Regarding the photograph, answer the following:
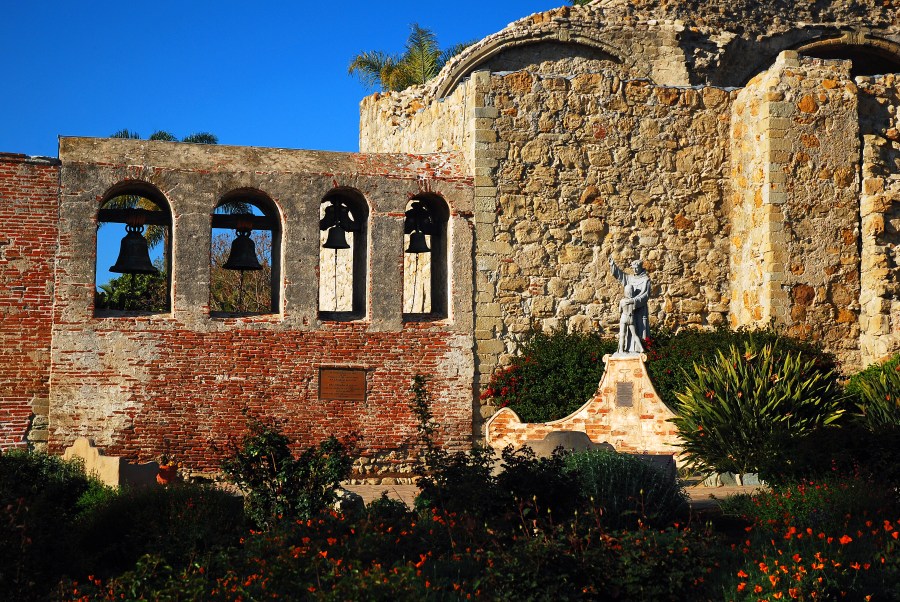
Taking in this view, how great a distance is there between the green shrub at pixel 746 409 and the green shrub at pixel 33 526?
7.33 meters

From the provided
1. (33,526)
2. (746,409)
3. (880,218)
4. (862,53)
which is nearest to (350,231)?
(746,409)

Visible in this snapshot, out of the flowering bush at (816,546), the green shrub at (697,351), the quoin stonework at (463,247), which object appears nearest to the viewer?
the flowering bush at (816,546)

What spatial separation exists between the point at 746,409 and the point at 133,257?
324 inches

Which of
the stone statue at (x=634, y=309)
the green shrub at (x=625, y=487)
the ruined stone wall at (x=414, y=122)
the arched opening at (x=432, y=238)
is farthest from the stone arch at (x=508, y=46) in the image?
the green shrub at (x=625, y=487)

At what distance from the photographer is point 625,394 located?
1603cm

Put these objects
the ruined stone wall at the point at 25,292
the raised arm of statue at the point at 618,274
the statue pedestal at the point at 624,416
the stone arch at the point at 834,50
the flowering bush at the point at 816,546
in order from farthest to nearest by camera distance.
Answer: the stone arch at the point at 834,50 < the raised arm of statue at the point at 618,274 < the statue pedestal at the point at 624,416 < the ruined stone wall at the point at 25,292 < the flowering bush at the point at 816,546

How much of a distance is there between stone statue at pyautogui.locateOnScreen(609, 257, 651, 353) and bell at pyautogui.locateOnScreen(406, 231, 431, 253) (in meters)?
2.87

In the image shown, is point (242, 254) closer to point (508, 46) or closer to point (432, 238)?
point (432, 238)

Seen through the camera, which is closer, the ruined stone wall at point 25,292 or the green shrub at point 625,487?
the green shrub at point 625,487

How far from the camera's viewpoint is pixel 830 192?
1758 centimetres

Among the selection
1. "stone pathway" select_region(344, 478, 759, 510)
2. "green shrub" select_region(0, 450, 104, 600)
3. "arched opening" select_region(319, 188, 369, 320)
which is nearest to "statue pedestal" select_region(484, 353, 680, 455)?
"stone pathway" select_region(344, 478, 759, 510)

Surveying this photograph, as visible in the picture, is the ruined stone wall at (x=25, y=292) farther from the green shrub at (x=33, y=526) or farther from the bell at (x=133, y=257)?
the green shrub at (x=33, y=526)

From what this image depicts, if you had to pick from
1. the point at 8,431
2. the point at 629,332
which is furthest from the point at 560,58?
the point at 8,431

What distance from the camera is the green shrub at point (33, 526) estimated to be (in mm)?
8305
